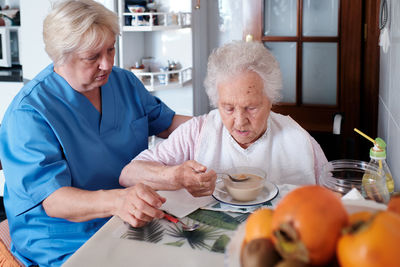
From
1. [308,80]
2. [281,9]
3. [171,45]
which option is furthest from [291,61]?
Answer: [171,45]

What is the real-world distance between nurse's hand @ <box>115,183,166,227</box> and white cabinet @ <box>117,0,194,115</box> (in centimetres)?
167

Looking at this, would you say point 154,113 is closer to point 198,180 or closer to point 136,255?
point 198,180

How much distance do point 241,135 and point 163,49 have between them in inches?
64.2

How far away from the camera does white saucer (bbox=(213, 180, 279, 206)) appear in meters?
1.17

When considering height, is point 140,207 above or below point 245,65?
below

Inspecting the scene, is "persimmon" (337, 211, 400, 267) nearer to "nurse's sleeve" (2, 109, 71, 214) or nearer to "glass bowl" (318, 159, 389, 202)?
"glass bowl" (318, 159, 389, 202)

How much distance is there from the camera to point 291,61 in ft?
10.3

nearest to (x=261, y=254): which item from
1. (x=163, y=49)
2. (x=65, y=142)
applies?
(x=65, y=142)

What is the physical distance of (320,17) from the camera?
299 cm

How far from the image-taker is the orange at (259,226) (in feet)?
1.85

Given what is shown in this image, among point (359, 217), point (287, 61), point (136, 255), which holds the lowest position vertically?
point (136, 255)

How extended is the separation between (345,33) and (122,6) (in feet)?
4.88

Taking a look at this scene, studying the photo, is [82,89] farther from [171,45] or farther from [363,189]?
[171,45]

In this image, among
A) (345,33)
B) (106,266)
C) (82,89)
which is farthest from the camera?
(345,33)
